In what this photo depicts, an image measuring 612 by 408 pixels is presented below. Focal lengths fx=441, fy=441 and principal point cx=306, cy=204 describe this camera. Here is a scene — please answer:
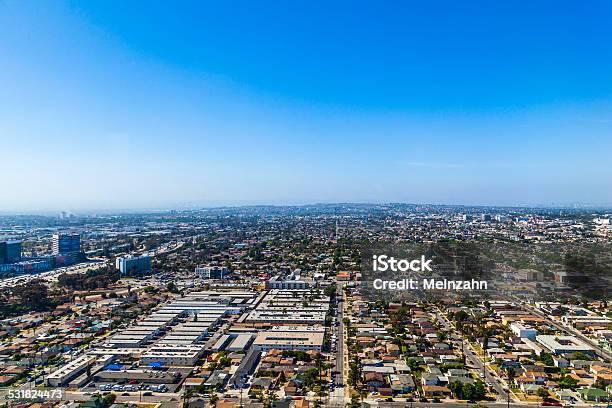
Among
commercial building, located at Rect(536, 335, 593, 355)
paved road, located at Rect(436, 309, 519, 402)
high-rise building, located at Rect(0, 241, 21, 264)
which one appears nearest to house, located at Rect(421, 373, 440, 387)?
paved road, located at Rect(436, 309, 519, 402)

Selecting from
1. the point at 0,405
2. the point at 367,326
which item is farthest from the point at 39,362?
the point at 367,326

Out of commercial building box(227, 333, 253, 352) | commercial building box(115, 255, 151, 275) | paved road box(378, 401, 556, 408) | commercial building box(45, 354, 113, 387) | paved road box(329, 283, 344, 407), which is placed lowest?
paved road box(378, 401, 556, 408)

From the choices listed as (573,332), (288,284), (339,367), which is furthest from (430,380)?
(288,284)

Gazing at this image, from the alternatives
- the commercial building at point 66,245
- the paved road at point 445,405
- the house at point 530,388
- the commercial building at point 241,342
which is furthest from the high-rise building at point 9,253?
the house at point 530,388

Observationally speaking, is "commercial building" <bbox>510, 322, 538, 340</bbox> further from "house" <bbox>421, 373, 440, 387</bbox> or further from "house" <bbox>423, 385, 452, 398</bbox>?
"house" <bbox>423, 385, 452, 398</bbox>

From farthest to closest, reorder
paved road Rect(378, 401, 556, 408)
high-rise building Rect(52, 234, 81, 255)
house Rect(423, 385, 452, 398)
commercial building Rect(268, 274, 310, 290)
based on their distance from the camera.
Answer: high-rise building Rect(52, 234, 81, 255), commercial building Rect(268, 274, 310, 290), house Rect(423, 385, 452, 398), paved road Rect(378, 401, 556, 408)

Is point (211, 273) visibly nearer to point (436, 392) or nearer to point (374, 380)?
point (374, 380)
